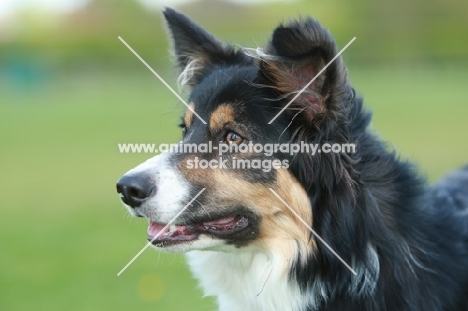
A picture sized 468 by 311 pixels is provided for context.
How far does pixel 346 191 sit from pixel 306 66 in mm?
847

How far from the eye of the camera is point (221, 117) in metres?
4.62

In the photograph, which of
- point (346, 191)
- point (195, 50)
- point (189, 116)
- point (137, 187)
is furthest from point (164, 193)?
point (195, 50)

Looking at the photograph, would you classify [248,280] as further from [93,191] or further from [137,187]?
[93,191]

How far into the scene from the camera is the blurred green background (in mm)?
7712

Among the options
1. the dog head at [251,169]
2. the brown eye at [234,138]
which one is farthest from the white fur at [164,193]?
the brown eye at [234,138]

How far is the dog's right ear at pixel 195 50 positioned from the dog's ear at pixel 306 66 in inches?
33.3

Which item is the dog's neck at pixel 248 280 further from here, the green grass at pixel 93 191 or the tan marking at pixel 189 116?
the green grass at pixel 93 191

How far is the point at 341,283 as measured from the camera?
434 cm

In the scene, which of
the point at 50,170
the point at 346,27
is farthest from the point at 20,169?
the point at 346,27

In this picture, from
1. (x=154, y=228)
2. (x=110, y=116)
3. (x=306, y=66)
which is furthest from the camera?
(x=110, y=116)

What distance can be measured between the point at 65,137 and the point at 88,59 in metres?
42.3

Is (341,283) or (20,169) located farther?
(20,169)

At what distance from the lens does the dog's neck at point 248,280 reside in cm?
444

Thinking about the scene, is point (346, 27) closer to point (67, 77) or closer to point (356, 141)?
point (67, 77)
